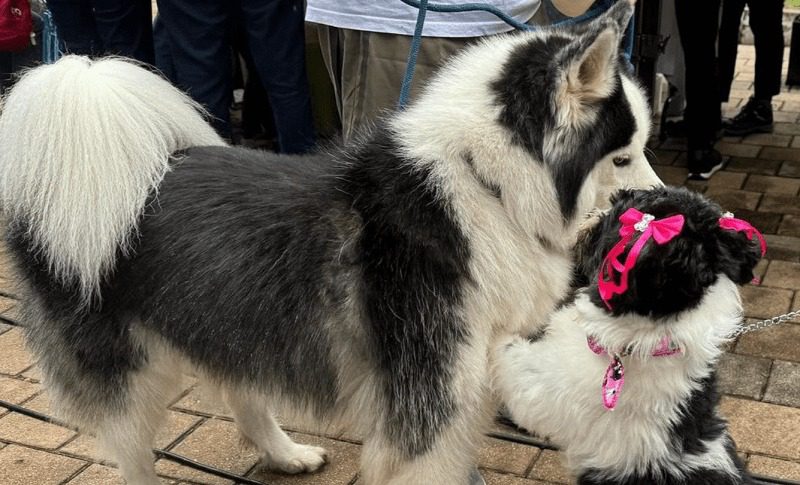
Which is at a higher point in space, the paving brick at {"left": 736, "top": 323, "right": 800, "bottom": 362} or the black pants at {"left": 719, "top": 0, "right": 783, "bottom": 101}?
the black pants at {"left": 719, "top": 0, "right": 783, "bottom": 101}

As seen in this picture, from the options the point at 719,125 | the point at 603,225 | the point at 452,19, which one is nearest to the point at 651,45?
the point at 719,125

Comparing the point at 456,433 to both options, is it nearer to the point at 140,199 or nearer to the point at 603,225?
the point at 603,225

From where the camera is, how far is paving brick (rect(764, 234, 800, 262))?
4160 millimetres

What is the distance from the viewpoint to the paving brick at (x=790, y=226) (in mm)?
4399

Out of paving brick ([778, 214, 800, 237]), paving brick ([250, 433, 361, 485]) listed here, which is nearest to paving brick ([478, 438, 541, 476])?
paving brick ([250, 433, 361, 485])

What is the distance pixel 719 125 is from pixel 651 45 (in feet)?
3.53

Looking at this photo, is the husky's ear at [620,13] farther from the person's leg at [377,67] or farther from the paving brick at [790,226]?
the paving brick at [790,226]

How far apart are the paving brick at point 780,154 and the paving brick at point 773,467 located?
3.13 m

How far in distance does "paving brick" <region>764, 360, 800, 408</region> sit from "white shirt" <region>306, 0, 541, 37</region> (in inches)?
63.6

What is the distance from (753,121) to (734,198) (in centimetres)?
134

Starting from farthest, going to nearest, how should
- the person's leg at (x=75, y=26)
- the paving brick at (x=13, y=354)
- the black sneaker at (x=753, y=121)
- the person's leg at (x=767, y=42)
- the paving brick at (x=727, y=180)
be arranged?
the black sneaker at (x=753, y=121) → the person's leg at (x=767, y=42) → the paving brick at (x=727, y=180) → the person's leg at (x=75, y=26) → the paving brick at (x=13, y=354)

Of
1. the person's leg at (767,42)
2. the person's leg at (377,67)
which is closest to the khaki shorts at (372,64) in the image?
the person's leg at (377,67)

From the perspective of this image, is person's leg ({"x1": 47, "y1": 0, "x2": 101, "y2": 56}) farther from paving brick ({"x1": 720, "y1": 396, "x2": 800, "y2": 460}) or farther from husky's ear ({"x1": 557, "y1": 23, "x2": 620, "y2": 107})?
paving brick ({"x1": 720, "y1": 396, "x2": 800, "y2": 460})

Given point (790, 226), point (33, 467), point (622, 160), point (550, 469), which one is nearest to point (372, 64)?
point (622, 160)
